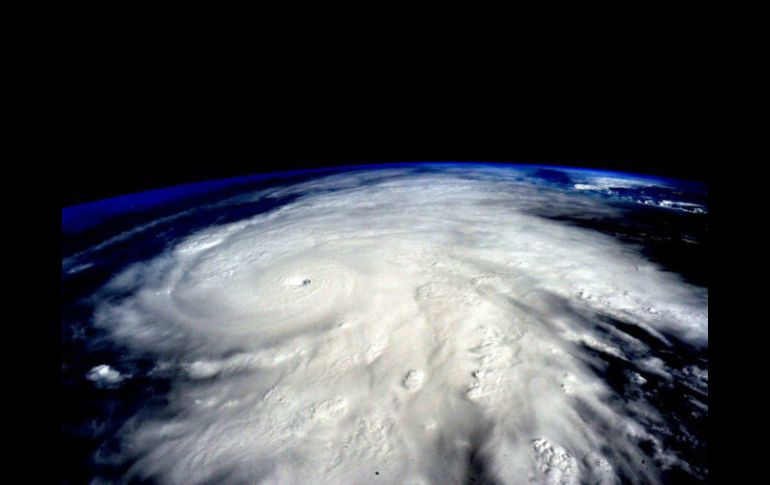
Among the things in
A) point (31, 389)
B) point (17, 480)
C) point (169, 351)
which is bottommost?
point (169, 351)

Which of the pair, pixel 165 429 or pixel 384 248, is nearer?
pixel 165 429

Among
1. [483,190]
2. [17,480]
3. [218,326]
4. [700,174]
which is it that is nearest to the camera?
[17,480]

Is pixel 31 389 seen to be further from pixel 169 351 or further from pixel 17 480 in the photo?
pixel 169 351

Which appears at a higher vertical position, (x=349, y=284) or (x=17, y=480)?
(x=17, y=480)

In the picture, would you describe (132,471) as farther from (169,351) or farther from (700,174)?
(700,174)

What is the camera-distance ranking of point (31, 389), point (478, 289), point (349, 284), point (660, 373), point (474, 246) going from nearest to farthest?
1. point (31, 389)
2. point (660, 373)
3. point (478, 289)
4. point (349, 284)
5. point (474, 246)

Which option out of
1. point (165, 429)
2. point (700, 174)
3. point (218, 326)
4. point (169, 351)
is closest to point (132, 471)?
point (165, 429)
